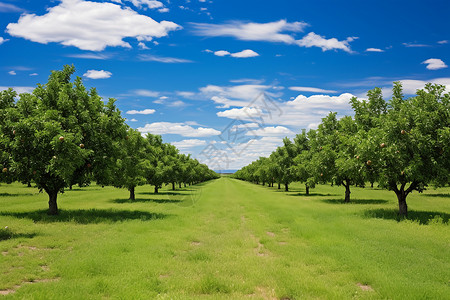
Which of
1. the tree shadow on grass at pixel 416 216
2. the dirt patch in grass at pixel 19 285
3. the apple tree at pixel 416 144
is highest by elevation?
the apple tree at pixel 416 144

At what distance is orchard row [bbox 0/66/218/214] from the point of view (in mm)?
20109

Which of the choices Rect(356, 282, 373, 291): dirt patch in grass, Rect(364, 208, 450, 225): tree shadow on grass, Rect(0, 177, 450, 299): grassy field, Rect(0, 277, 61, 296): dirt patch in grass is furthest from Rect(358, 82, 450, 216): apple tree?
Rect(0, 277, 61, 296): dirt patch in grass

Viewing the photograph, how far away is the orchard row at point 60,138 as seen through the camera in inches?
792

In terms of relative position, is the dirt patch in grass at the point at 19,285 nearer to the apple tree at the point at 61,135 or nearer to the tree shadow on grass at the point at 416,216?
the apple tree at the point at 61,135

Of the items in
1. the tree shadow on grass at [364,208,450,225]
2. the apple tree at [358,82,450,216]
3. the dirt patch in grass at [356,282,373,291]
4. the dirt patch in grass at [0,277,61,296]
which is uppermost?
the apple tree at [358,82,450,216]

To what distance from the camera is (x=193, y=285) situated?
358 inches

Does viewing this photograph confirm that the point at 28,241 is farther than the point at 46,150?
No

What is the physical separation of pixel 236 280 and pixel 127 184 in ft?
105

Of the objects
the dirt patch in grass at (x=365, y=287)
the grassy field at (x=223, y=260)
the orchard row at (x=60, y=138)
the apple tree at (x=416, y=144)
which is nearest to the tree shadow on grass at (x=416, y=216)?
the grassy field at (x=223, y=260)

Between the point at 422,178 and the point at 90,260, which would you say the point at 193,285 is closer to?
the point at 90,260

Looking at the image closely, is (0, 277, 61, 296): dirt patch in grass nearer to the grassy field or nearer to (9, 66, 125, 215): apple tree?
the grassy field

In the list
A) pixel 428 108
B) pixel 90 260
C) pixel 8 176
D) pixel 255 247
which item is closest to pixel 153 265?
pixel 90 260

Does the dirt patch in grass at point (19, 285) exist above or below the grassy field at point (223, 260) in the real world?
above

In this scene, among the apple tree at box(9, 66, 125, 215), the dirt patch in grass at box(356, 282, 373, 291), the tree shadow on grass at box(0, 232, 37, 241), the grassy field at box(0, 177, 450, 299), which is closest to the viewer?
the grassy field at box(0, 177, 450, 299)
